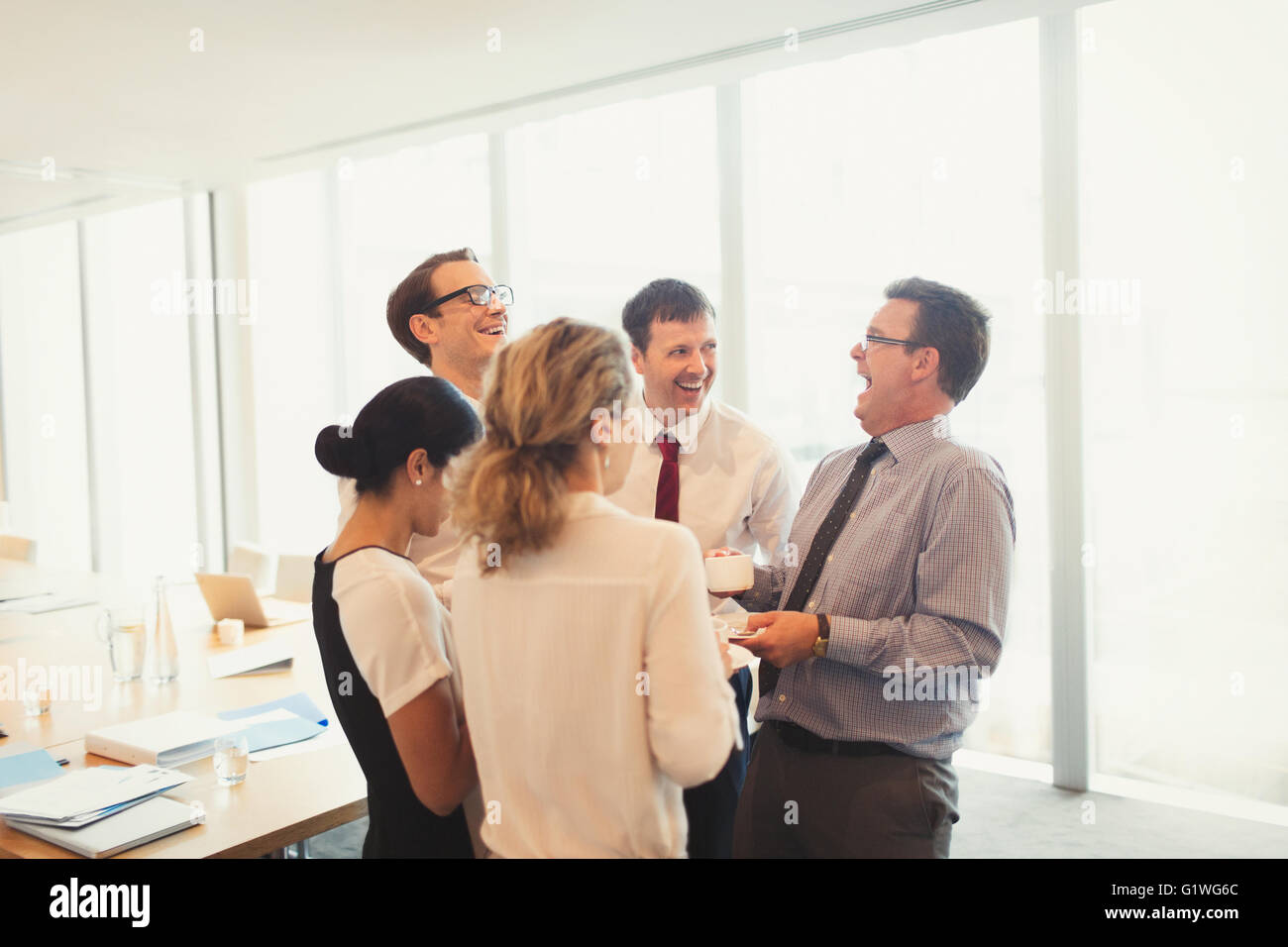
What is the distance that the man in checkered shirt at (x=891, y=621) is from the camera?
174cm

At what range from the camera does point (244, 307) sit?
22.1ft

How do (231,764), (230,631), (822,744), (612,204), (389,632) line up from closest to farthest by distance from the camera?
(389,632)
(822,744)
(231,764)
(230,631)
(612,204)

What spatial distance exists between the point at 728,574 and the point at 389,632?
647mm

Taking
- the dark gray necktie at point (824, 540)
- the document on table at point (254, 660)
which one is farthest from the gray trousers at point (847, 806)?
the document on table at point (254, 660)

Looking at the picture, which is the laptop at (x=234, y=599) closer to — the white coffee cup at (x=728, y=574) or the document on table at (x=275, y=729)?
the document on table at (x=275, y=729)

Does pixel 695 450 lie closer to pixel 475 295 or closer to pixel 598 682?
pixel 475 295

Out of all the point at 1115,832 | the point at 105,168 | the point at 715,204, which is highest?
the point at 105,168

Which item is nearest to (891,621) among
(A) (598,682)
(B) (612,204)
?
(A) (598,682)

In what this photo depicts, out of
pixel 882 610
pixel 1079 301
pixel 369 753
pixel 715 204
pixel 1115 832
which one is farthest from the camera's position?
pixel 715 204

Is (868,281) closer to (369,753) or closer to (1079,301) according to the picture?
(1079,301)

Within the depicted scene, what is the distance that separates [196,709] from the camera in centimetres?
265
